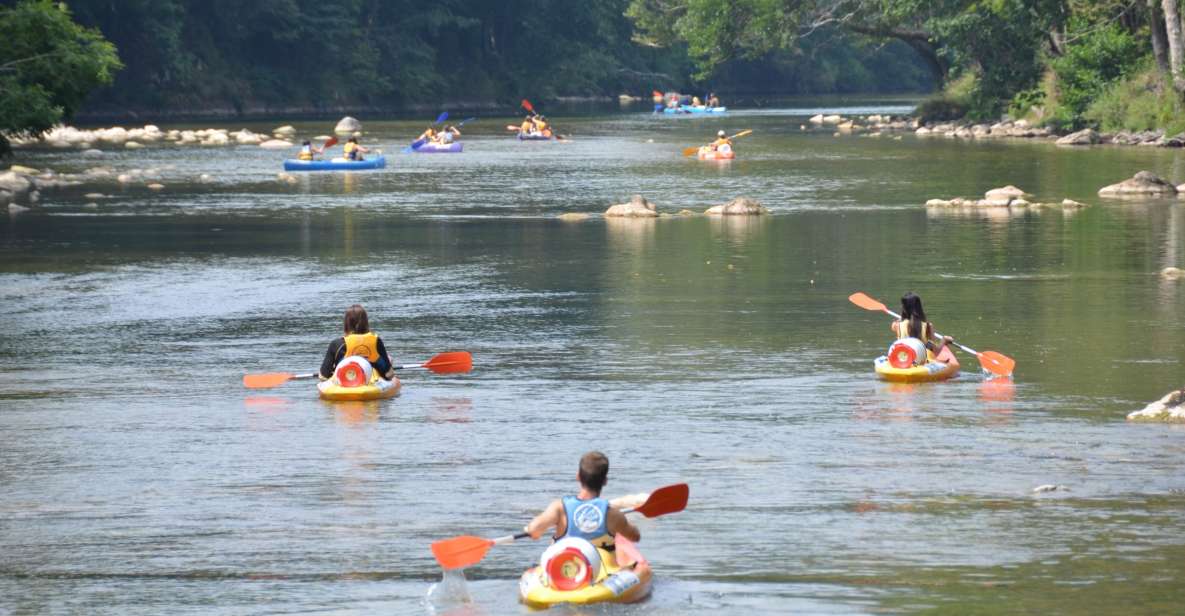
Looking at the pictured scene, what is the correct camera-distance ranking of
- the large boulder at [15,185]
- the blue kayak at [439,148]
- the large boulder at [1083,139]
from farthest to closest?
the blue kayak at [439,148], the large boulder at [1083,139], the large boulder at [15,185]

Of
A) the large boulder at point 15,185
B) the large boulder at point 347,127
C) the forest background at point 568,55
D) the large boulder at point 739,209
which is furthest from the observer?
the large boulder at point 347,127

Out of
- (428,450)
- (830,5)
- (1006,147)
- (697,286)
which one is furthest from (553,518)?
(830,5)

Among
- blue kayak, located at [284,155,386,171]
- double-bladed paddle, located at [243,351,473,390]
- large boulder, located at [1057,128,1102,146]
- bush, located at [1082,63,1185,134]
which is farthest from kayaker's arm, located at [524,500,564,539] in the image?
large boulder, located at [1057,128,1102,146]

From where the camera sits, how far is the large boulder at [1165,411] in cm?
1450

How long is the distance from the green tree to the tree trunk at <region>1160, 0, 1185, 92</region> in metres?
29.6

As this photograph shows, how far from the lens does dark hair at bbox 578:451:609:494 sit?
32.3 feet

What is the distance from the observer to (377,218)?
3603 cm

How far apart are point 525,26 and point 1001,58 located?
156ft

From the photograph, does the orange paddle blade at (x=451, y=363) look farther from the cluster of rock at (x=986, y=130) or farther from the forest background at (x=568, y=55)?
the cluster of rock at (x=986, y=130)

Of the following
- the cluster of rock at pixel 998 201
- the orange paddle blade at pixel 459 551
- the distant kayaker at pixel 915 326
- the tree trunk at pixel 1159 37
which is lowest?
the orange paddle blade at pixel 459 551

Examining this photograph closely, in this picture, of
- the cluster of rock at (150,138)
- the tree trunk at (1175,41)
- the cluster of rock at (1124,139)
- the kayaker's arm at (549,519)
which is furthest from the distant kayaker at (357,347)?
the cluster of rock at (150,138)

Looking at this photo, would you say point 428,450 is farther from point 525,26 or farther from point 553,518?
point 525,26

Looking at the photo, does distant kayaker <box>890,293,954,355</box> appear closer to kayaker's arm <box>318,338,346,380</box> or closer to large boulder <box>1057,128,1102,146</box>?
kayaker's arm <box>318,338,346,380</box>

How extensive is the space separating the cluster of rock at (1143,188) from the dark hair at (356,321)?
2465cm
